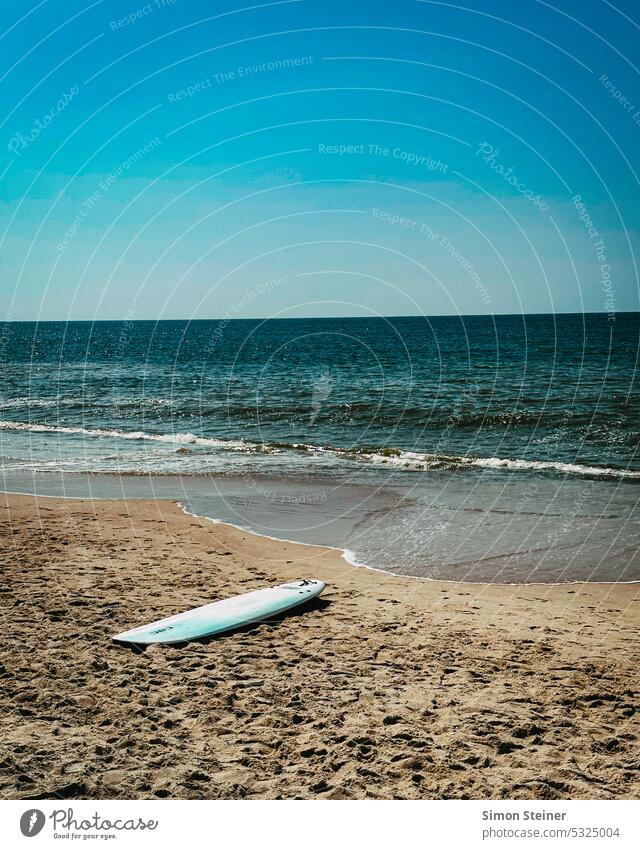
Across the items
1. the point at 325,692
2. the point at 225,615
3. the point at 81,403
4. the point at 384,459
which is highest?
the point at 81,403

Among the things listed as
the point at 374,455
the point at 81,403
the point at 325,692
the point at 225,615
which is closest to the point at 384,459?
the point at 374,455

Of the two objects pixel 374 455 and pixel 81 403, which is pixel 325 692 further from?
pixel 81 403

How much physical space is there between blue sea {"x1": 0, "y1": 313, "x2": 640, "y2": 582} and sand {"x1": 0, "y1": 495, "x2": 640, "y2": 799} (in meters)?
2.14

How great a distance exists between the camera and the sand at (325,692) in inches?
193

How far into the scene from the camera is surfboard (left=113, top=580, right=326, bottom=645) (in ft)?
23.7

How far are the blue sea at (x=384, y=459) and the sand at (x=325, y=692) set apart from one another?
2140 mm

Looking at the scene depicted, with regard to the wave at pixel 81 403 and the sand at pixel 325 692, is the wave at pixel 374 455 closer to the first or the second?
the wave at pixel 81 403

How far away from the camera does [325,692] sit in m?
6.18

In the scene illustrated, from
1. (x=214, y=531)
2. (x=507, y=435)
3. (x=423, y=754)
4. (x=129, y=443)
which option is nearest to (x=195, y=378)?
(x=129, y=443)

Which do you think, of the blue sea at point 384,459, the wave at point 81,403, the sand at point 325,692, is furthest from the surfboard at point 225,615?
the wave at point 81,403

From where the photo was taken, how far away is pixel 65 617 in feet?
25.7

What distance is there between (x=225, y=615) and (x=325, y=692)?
203 centimetres
